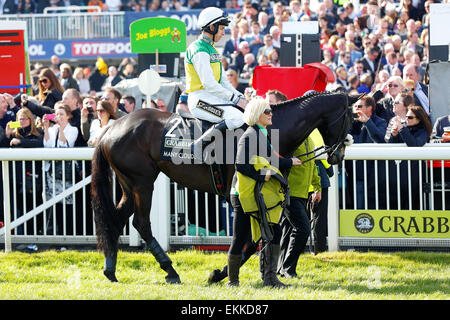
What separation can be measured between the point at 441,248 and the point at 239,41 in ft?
35.9

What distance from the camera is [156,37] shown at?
13.3 m

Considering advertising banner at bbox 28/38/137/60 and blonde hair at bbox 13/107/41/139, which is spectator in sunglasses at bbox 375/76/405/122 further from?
advertising banner at bbox 28/38/137/60

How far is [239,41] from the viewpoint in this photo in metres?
19.7

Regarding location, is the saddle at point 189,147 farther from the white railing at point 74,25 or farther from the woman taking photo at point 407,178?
the white railing at point 74,25

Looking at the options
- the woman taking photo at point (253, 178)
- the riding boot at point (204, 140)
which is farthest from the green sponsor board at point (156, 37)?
the woman taking photo at point (253, 178)

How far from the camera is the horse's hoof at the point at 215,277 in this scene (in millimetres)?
7984

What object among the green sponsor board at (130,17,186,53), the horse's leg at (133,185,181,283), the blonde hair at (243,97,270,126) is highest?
the green sponsor board at (130,17,186,53)

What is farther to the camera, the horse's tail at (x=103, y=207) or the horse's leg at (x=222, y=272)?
the horse's tail at (x=103, y=207)

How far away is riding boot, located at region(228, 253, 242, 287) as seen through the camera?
7.63m

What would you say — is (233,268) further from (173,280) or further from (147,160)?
(147,160)

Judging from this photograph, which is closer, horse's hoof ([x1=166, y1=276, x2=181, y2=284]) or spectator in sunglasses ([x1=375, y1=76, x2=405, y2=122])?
horse's hoof ([x1=166, y1=276, x2=181, y2=284])

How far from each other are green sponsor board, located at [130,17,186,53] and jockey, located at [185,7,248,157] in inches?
207

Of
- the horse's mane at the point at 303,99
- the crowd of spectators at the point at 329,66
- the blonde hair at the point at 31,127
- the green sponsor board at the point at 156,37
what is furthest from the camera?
the green sponsor board at the point at 156,37

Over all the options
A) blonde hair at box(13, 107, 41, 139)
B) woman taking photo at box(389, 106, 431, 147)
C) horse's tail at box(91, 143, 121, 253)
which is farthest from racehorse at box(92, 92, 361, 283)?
blonde hair at box(13, 107, 41, 139)
